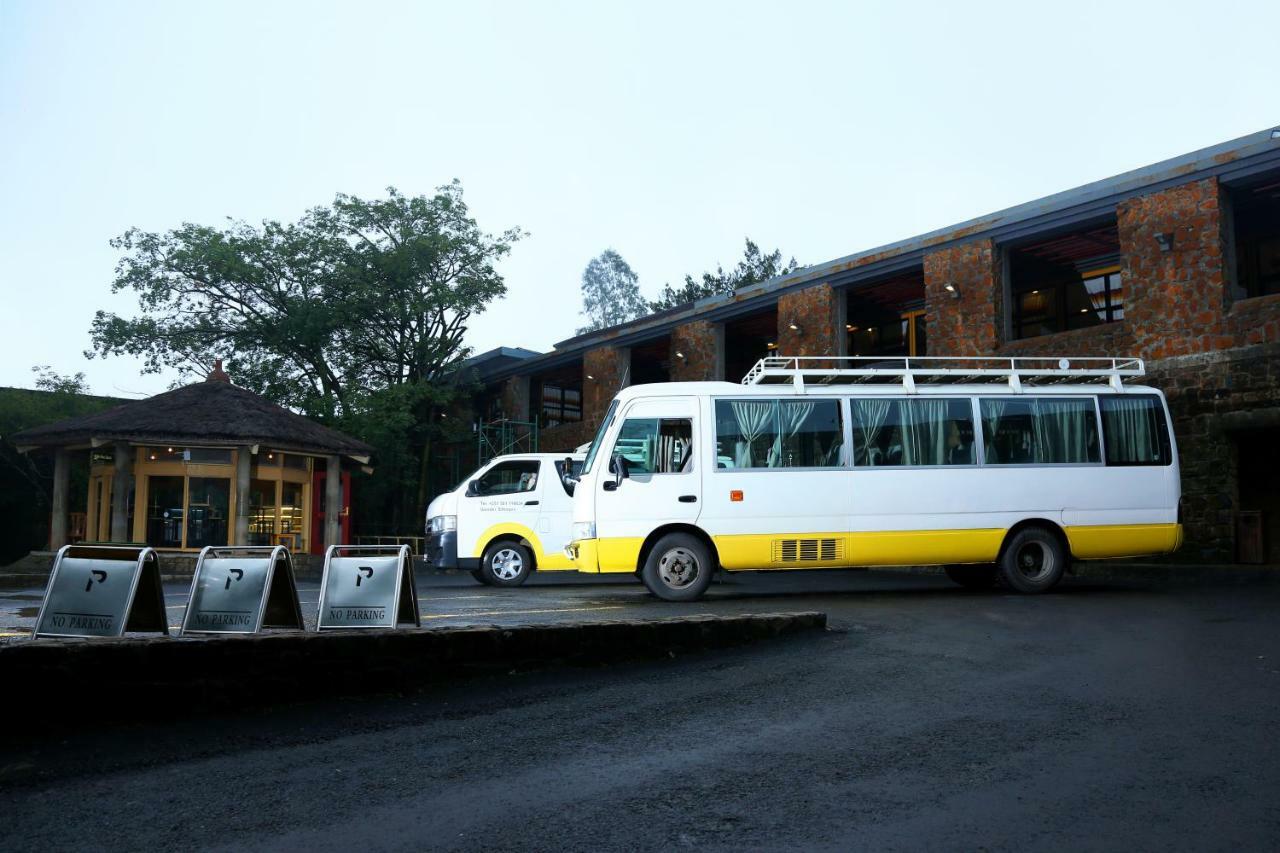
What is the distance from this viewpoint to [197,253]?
3033 cm

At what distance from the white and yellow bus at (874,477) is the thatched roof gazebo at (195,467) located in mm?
13935

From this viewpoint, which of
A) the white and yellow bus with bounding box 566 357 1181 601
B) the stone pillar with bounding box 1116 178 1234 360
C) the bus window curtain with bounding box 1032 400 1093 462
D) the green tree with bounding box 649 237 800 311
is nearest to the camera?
the white and yellow bus with bounding box 566 357 1181 601

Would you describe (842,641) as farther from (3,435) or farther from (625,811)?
(3,435)

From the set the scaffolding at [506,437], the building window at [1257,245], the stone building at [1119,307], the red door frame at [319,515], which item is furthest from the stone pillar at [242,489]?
the building window at [1257,245]

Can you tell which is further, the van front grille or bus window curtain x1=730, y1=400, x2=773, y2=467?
bus window curtain x1=730, y1=400, x2=773, y2=467

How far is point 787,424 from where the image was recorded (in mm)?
12531

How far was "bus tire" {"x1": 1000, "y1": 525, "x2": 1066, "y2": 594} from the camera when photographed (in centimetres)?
1262

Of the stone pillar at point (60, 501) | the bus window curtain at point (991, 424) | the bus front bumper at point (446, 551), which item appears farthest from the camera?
the stone pillar at point (60, 501)

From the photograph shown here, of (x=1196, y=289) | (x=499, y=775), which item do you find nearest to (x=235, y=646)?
(x=499, y=775)

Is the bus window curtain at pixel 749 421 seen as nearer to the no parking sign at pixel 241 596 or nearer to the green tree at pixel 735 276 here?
the no parking sign at pixel 241 596

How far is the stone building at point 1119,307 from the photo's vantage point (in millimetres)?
16656

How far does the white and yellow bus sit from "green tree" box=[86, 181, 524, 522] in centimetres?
1940

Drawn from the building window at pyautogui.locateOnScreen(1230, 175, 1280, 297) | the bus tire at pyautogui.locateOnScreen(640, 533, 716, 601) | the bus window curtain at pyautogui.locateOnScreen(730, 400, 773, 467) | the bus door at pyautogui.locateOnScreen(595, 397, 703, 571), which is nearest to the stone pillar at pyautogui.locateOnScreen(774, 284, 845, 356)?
the building window at pyautogui.locateOnScreen(1230, 175, 1280, 297)

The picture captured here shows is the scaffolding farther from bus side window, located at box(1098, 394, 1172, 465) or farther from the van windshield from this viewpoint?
bus side window, located at box(1098, 394, 1172, 465)
